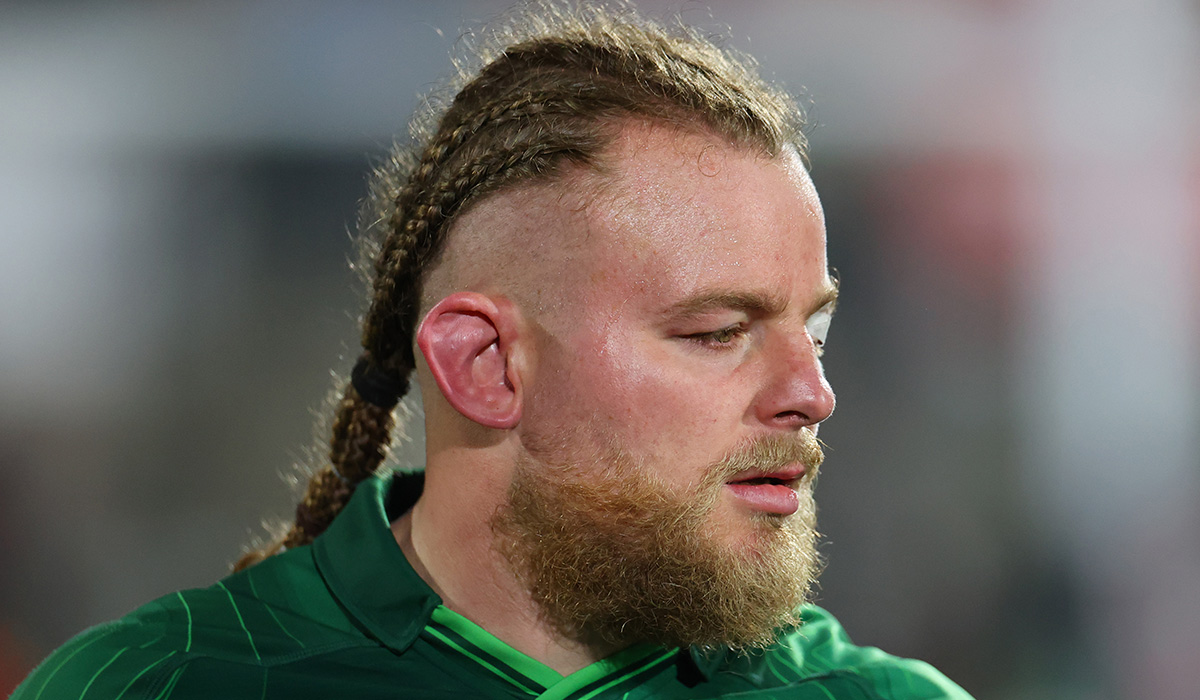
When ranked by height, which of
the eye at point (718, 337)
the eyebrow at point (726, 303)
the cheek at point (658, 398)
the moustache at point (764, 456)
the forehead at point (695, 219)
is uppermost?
the forehead at point (695, 219)

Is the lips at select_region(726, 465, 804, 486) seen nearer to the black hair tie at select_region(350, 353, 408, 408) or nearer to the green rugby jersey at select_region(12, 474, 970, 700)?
the green rugby jersey at select_region(12, 474, 970, 700)

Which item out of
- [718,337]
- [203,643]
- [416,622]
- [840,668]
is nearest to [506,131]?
[718,337]

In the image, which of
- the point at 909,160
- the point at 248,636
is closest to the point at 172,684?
the point at 248,636

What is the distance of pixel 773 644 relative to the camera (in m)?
1.58

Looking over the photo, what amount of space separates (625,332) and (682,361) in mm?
79

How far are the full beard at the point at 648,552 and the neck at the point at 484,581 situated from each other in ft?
0.06

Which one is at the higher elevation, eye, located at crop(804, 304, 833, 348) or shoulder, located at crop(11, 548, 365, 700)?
eye, located at crop(804, 304, 833, 348)

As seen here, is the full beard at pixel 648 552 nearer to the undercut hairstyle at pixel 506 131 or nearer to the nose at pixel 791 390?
the nose at pixel 791 390

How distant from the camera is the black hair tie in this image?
1.75m

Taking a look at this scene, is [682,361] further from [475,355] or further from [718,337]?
[475,355]

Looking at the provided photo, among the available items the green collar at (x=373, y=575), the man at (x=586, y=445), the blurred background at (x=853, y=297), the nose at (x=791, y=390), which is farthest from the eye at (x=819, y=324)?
the blurred background at (x=853, y=297)

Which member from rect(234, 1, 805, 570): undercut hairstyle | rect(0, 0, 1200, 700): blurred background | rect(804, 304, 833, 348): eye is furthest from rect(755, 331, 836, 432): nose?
rect(0, 0, 1200, 700): blurred background

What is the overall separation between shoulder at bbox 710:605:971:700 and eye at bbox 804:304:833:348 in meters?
0.43

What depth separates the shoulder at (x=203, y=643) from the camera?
1.36 m
